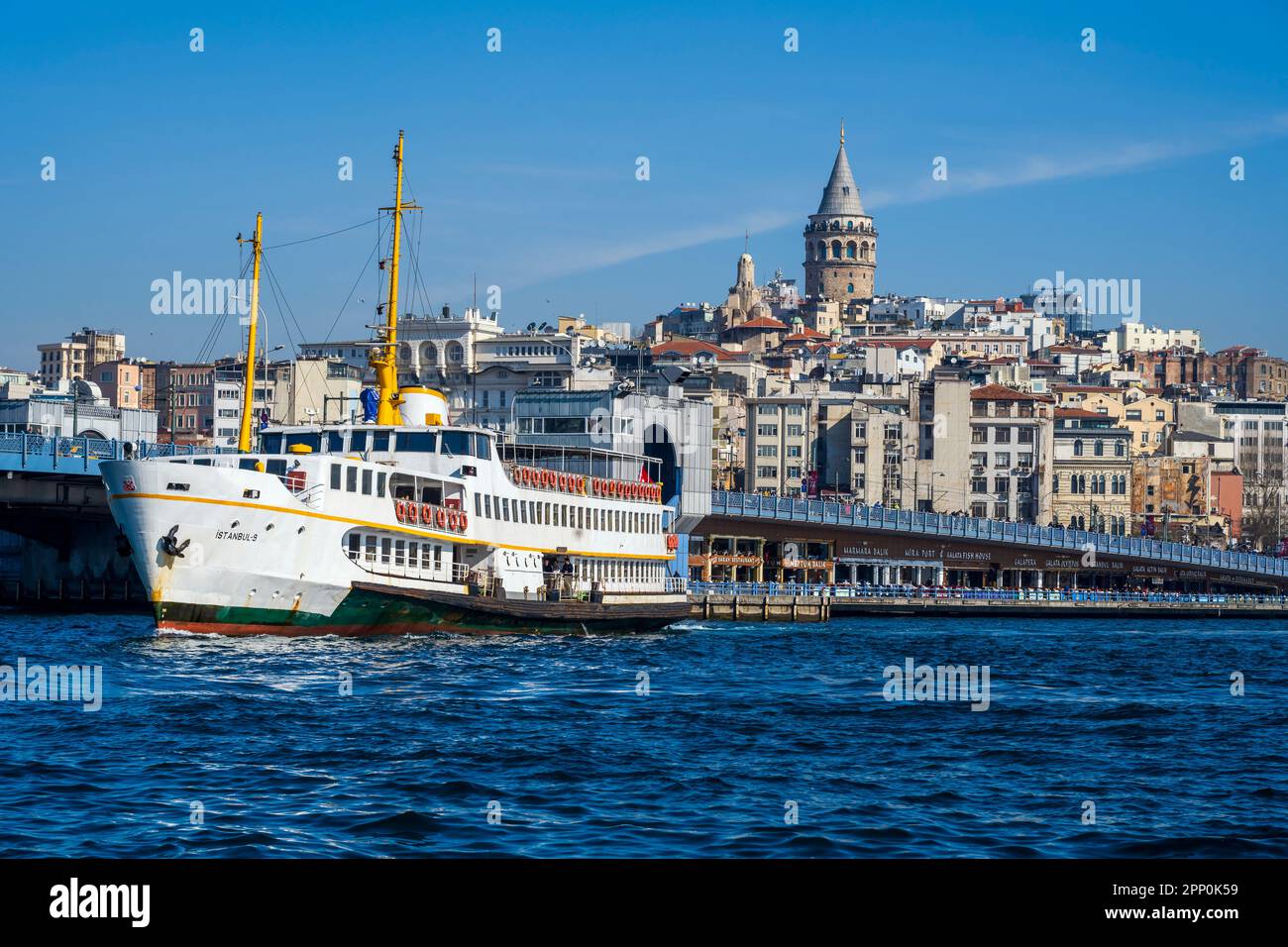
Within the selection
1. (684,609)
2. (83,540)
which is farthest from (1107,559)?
(83,540)

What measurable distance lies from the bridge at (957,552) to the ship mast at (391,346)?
4187cm

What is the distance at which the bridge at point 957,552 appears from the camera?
Answer: 99562mm

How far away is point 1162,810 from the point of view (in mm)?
23344

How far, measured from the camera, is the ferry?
42062mm

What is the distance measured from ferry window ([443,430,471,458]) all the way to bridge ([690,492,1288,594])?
147 ft

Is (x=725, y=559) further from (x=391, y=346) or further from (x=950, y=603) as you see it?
(x=391, y=346)

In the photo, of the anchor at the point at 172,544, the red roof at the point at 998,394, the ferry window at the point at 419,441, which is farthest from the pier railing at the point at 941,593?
the anchor at the point at 172,544

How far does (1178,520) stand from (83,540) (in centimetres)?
10624

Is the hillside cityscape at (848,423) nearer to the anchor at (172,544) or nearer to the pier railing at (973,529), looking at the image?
the pier railing at (973,529)

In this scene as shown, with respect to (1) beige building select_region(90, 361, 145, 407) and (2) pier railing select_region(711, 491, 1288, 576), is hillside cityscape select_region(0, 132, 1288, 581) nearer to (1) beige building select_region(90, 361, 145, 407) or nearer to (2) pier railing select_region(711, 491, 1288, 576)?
(1) beige building select_region(90, 361, 145, 407)

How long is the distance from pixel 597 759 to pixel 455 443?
2501cm

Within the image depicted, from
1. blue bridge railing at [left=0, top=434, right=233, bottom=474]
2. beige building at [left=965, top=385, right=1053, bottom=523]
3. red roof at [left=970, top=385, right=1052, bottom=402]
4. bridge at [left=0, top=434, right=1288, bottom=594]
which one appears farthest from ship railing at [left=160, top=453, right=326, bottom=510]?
red roof at [left=970, top=385, right=1052, bottom=402]

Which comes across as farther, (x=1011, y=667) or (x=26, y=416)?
(x=26, y=416)
